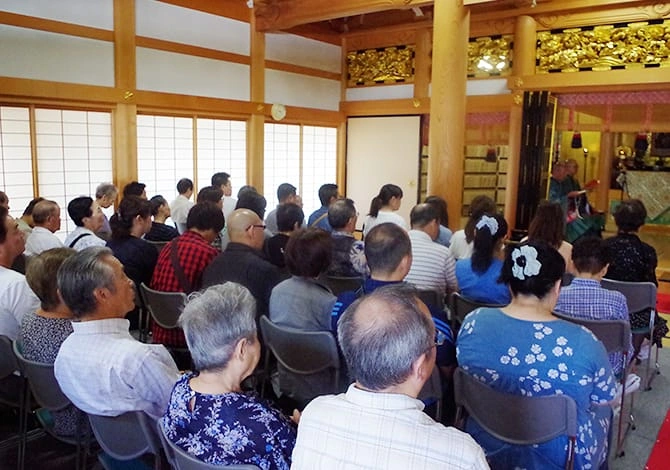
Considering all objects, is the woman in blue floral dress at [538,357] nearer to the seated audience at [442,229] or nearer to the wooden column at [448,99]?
the seated audience at [442,229]

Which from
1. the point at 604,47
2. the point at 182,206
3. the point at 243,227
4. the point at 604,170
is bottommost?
the point at 182,206

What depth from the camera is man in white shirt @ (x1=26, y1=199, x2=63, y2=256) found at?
3832 millimetres

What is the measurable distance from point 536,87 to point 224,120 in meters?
3.95

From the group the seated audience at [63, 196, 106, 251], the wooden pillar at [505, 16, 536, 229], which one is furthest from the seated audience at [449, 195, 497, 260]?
the wooden pillar at [505, 16, 536, 229]

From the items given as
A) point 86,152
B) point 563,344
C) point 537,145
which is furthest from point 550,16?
point 563,344

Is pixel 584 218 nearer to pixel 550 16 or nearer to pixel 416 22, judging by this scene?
pixel 550 16

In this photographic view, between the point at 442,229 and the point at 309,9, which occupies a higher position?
the point at 309,9

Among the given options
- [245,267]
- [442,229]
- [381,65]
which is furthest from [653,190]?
[245,267]

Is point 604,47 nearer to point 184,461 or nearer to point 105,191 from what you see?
point 105,191

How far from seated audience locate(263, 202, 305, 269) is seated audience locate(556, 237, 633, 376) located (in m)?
1.71

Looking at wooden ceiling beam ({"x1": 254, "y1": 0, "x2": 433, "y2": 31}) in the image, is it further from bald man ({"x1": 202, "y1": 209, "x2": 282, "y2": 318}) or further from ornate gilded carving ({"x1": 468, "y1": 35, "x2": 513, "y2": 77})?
bald man ({"x1": 202, "y1": 209, "x2": 282, "y2": 318})

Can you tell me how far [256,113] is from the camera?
7695 millimetres

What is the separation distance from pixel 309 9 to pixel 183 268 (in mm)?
4712

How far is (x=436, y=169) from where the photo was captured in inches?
222
